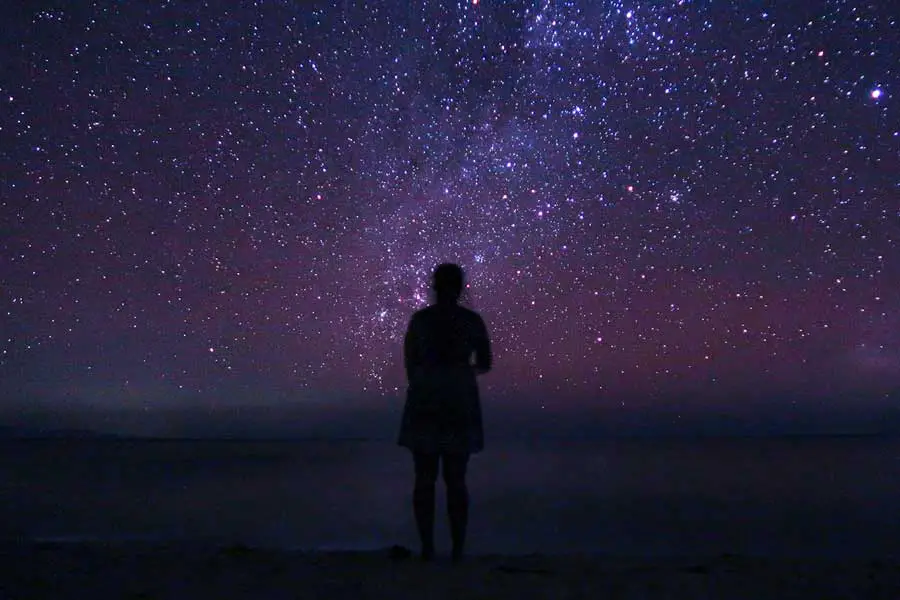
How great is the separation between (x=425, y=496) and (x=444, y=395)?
1.94 feet

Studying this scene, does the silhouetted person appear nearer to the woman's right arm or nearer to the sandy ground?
the woman's right arm

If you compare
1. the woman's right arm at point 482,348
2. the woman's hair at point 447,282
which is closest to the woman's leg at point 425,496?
the woman's right arm at point 482,348

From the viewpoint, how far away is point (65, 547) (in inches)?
187

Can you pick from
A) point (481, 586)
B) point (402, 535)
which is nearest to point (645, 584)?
point (481, 586)

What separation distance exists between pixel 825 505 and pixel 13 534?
31.9 feet

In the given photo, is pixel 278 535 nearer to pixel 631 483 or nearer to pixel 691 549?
pixel 691 549

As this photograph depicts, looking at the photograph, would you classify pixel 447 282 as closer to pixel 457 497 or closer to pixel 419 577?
pixel 457 497

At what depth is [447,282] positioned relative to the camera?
13.7ft

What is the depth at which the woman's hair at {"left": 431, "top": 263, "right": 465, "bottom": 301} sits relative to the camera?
4.18m

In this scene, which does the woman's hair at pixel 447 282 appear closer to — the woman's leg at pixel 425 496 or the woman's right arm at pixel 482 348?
the woman's right arm at pixel 482 348

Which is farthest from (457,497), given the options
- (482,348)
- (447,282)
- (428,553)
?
(447,282)

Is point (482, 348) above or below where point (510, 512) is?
above

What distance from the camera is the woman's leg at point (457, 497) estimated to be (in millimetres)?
4090

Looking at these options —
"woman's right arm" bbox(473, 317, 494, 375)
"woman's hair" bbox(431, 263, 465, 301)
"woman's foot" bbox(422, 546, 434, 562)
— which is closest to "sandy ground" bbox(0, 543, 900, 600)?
"woman's foot" bbox(422, 546, 434, 562)
